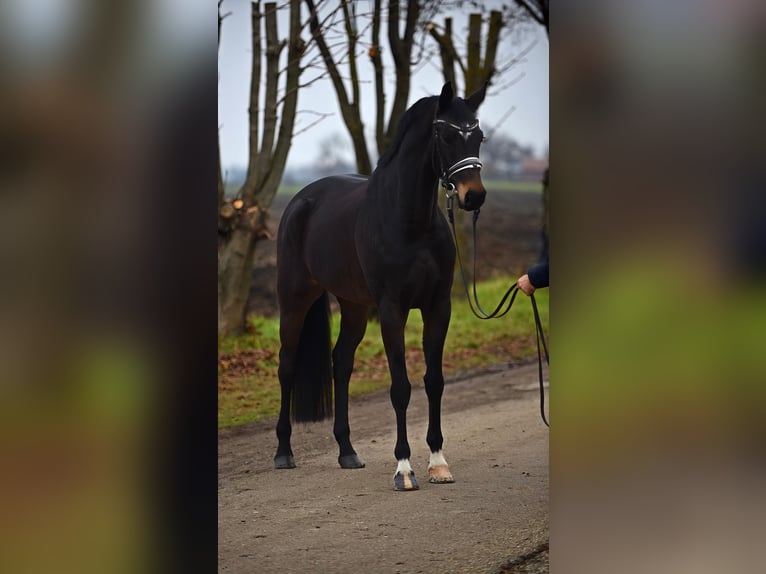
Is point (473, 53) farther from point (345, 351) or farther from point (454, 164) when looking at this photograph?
point (454, 164)

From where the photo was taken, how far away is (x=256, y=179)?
9.15 metres

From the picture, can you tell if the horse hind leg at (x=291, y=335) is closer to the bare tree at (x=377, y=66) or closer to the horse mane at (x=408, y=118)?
the horse mane at (x=408, y=118)

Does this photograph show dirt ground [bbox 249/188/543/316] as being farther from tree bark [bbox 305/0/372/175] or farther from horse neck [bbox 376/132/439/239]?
horse neck [bbox 376/132/439/239]

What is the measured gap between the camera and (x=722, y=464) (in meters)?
2.11

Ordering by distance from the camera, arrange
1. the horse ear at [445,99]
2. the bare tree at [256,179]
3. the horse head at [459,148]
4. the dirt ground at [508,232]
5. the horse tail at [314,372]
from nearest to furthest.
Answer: the horse head at [459,148] < the horse ear at [445,99] < the horse tail at [314,372] < the bare tree at [256,179] < the dirt ground at [508,232]

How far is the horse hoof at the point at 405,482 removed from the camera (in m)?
4.96

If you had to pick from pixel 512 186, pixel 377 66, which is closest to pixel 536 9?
pixel 377 66

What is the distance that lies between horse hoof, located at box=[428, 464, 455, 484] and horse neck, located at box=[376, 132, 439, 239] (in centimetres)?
109

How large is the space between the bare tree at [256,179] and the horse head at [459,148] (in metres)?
4.35

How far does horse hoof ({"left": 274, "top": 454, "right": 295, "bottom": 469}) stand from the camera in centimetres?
A: 565

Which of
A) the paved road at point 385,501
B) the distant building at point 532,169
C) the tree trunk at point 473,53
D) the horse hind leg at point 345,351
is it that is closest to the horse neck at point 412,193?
the horse hind leg at point 345,351

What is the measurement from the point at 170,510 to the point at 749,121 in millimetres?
1367

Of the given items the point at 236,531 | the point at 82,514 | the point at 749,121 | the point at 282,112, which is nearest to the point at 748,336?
the point at 749,121

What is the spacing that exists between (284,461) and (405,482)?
94 centimetres
